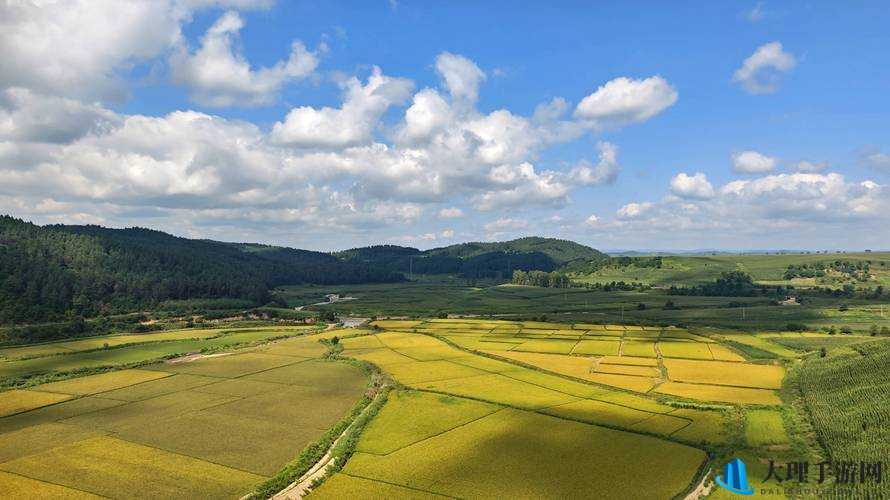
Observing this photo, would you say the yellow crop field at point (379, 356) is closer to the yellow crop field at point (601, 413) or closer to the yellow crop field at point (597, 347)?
the yellow crop field at point (597, 347)

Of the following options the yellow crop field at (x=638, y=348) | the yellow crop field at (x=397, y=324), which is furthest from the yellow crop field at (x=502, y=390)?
the yellow crop field at (x=397, y=324)

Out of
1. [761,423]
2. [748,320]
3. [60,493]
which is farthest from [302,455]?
[748,320]

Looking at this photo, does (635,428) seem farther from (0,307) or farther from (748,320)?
(0,307)

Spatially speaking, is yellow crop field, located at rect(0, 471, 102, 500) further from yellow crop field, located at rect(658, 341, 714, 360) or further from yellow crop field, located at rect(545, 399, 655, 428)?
yellow crop field, located at rect(658, 341, 714, 360)

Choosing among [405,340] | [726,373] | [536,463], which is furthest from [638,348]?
[536,463]

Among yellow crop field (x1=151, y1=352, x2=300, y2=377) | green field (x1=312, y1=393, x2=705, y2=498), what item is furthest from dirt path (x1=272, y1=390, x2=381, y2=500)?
yellow crop field (x1=151, y1=352, x2=300, y2=377)
